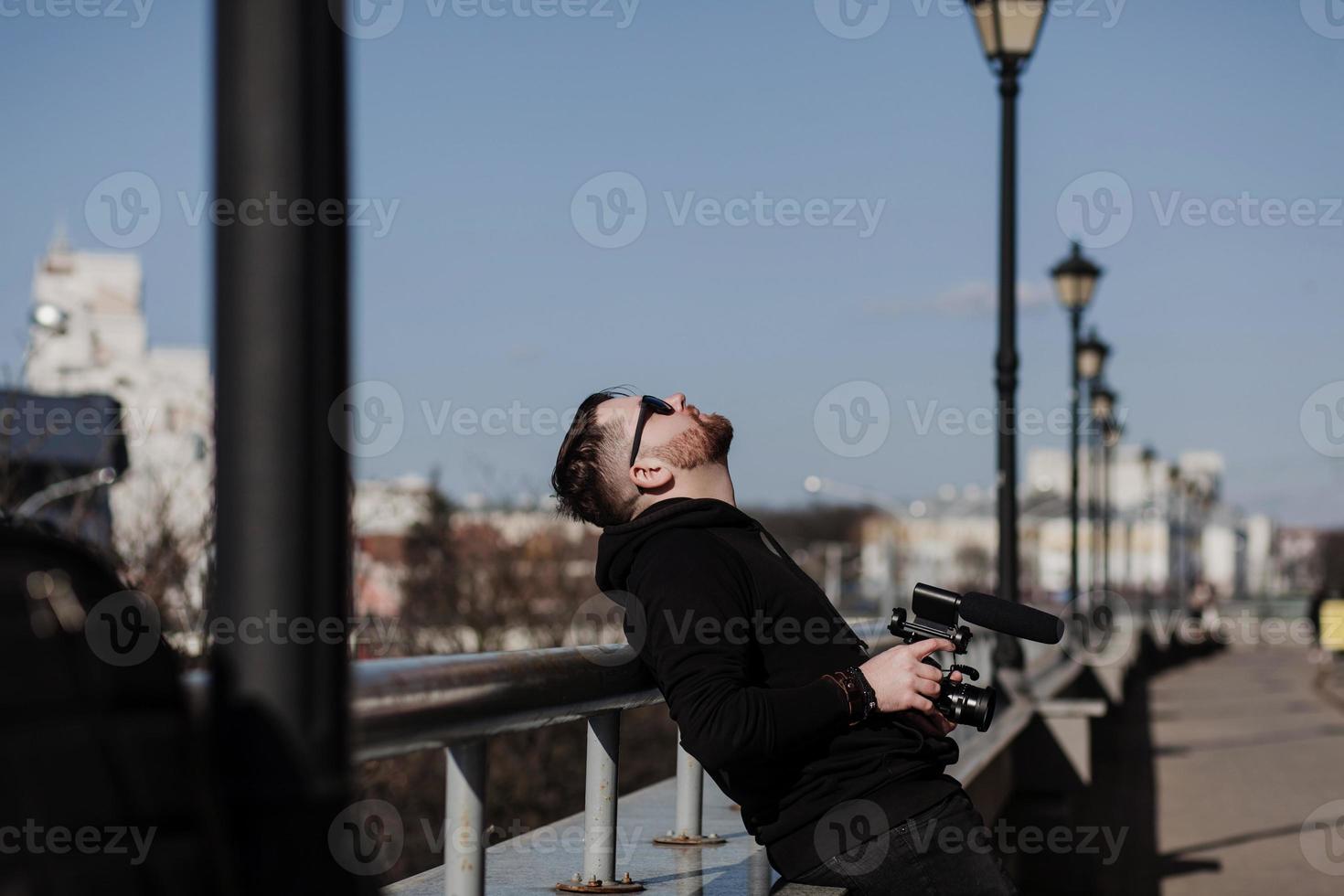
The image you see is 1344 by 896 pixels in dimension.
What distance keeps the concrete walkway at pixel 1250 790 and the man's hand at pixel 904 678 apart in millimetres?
8950

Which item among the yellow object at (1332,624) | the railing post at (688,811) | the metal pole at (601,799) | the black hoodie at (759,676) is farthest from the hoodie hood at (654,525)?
the yellow object at (1332,624)

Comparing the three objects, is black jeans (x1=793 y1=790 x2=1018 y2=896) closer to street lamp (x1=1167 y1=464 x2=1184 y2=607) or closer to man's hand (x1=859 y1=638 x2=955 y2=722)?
man's hand (x1=859 y1=638 x2=955 y2=722)

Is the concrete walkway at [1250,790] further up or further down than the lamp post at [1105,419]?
further down

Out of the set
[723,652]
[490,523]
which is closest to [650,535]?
[723,652]

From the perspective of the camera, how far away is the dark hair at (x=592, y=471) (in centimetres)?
385

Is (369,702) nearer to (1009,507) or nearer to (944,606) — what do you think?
(944,606)

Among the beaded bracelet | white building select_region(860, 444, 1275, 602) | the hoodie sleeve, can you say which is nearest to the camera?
the beaded bracelet

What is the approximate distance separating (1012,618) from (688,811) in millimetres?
1348

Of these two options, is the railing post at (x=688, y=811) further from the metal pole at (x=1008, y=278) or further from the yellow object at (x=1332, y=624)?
the yellow object at (x=1332, y=624)

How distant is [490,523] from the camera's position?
89.0 feet

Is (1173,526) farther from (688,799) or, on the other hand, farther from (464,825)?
(464,825)

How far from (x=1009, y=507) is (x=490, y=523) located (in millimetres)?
14603

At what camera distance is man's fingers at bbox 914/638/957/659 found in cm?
349

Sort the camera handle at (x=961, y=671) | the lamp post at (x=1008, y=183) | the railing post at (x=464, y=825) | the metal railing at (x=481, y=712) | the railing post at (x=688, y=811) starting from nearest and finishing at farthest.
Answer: the metal railing at (x=481, y=712), the railing post at (x=464, y=825), the camera handle at (x=961, y=671), the railing post at (x=688, y=811), the lamp post at (x=1008, y=183)
